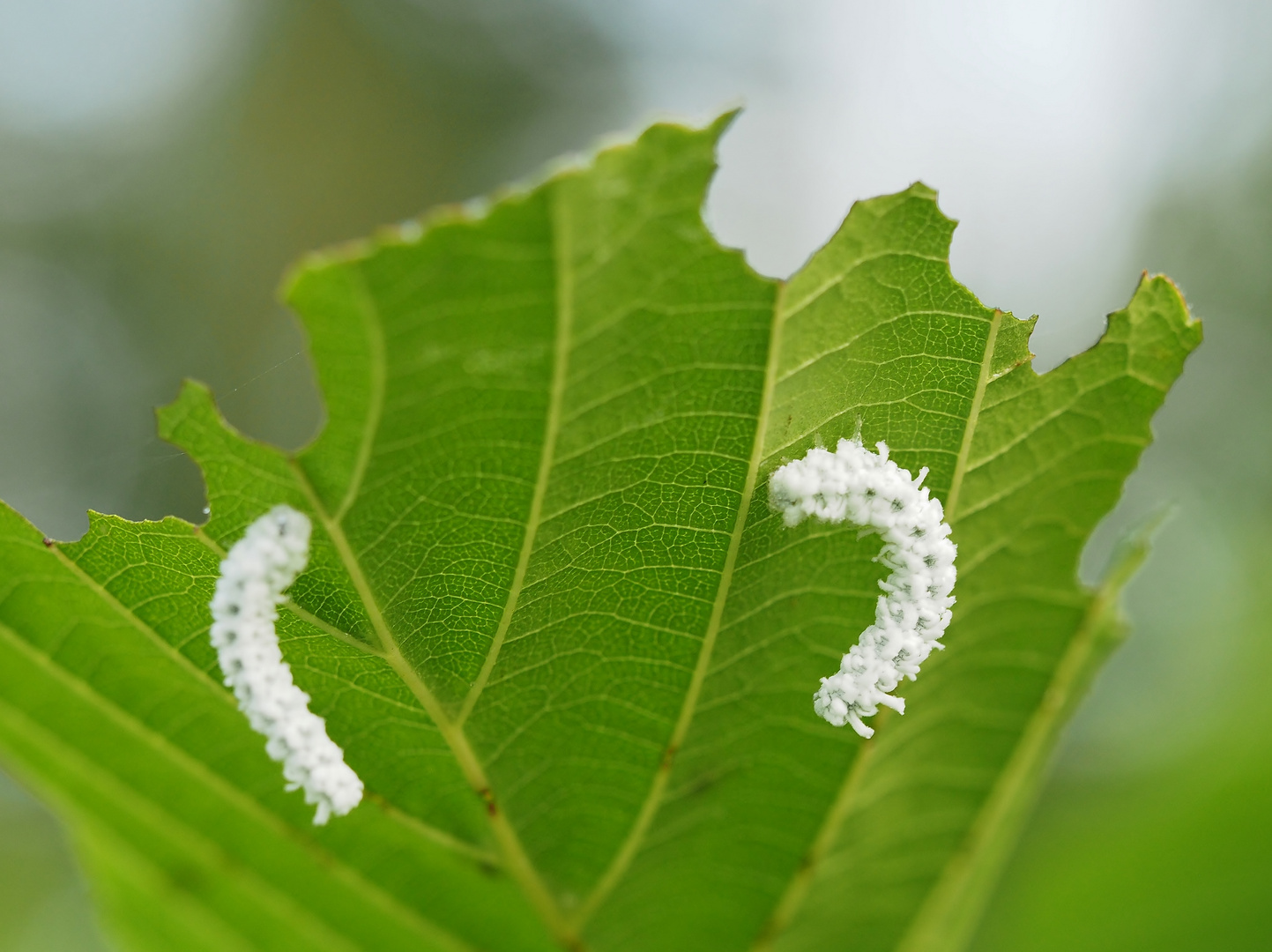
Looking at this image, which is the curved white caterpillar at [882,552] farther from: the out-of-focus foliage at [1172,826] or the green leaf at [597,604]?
the out-of-focus foliage at [1172,826]

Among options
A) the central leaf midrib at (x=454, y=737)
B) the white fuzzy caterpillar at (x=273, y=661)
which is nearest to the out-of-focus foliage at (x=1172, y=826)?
the central leaf midrib at (x=454, y=737)

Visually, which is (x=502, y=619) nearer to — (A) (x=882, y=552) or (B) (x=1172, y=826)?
(A) (x=882, y=552)

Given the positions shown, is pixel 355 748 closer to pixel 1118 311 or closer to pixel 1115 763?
pixel 1118 311

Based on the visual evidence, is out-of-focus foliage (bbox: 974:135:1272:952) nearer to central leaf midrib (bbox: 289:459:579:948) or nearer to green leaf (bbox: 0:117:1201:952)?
green leaf (bbox: 0:117:1201:952)

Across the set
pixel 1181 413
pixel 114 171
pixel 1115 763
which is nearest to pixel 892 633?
pixel 1115 763

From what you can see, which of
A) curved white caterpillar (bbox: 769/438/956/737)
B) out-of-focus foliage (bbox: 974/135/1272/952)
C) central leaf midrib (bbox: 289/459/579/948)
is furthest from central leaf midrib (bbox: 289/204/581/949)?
out-of-focus foliage (bbox: 974/135/1272/952)

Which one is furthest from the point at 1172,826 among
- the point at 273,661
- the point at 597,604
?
the point at 273,661
